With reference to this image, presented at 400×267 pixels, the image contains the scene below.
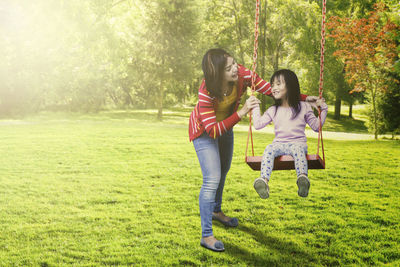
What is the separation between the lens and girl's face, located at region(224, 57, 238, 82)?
3.38 meters

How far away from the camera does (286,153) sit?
338 centimetres

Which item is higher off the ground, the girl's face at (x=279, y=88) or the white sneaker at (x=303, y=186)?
the girl's face at (x=279, y=88)

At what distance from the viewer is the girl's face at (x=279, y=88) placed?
3.41 meters

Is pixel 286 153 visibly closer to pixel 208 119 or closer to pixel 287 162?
pixel 287 162

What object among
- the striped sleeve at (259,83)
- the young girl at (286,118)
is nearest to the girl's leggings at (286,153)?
the young girl at (286,118)

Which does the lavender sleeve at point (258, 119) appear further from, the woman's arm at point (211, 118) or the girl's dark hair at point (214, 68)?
the girl's dark hair at point (214, 68)

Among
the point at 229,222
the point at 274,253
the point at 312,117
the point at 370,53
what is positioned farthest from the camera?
the point at 370,53

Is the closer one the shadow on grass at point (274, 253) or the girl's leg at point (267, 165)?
the girl's leg at point (267, 165)

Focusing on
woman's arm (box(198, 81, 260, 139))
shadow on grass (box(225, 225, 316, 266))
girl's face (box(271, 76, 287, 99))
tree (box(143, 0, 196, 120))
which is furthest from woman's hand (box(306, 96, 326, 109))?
tree (box(143, 0, 196, 120))

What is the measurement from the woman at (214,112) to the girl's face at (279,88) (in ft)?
0.81

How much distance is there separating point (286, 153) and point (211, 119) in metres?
0.70

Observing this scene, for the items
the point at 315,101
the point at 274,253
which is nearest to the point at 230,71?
the point at 315,101

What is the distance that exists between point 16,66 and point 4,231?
61.3 ft

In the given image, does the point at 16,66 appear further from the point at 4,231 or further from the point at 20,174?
the point at 4,231
